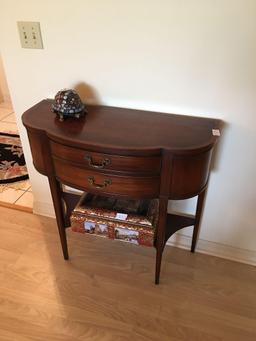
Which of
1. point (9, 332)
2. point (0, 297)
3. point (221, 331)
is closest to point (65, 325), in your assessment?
point (9, 332)

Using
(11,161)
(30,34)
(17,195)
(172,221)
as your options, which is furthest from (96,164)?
(11,161)

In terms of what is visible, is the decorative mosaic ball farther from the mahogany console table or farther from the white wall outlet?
the white wall outlet

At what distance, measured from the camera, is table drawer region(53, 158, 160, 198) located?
108 cm

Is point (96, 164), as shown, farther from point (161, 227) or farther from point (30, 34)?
point (30, 34)

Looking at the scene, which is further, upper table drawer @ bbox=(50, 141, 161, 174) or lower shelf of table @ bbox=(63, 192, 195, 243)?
lower shelf of table @ bbox=(63, 192, 195, 243)

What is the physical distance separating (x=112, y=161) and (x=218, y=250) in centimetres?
89

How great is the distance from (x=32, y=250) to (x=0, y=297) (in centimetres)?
29

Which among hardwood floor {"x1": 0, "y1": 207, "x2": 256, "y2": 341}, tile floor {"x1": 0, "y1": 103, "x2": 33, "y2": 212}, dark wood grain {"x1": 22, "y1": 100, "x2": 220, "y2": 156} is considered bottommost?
hardwood floor {"x1": 0, "y1": 207, "x2": 256, "y2": 341}

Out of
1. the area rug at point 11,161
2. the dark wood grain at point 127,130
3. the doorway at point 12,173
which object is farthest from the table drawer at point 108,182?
the area rug at point 11,161

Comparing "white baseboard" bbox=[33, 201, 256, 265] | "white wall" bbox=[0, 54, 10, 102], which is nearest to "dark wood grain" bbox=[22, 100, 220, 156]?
"white baseboard" bbox=[33, 201, 256, 265]

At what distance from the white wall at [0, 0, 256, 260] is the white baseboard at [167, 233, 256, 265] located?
0.16 meters

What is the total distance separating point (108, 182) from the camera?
43.6 inches

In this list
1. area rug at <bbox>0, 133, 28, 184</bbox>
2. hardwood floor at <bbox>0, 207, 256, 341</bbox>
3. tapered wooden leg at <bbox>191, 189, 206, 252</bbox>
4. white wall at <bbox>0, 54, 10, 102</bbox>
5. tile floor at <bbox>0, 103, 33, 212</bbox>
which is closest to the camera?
hardwood floor at <bbox>0, 207, 256, 341</bbox>

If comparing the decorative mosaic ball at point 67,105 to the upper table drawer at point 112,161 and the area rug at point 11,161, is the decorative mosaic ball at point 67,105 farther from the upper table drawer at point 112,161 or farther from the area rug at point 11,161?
the area rug at point 11,161
